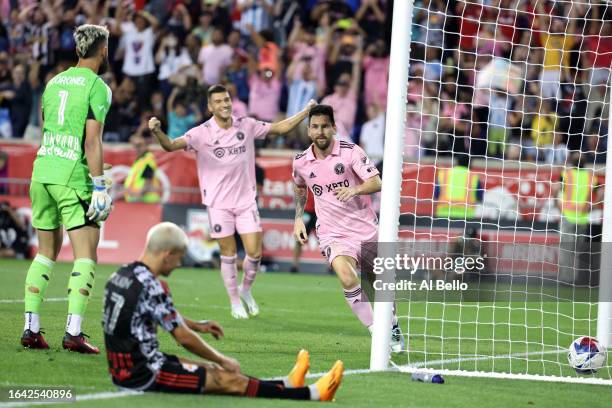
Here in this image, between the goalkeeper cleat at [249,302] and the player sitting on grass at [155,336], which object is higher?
the player sitting on grass at [155,336]

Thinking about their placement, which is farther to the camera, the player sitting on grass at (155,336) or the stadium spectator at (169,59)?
the stadium spectator at (169,59)

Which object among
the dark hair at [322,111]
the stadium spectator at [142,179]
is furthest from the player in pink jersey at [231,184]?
the stadium spectator at [142,179]

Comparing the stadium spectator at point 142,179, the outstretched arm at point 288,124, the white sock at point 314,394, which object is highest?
the outstretched arm at point 288,124

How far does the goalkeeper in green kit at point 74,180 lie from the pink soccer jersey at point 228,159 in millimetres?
3907

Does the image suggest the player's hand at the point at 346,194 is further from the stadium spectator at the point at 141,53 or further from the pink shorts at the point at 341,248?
the stadium spectator at the point at 141,53

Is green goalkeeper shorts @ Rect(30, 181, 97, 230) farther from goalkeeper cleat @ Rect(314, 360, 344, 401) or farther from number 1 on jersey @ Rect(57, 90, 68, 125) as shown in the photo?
goalkeeper cleat @ Rect(314, 360, 344, 401)

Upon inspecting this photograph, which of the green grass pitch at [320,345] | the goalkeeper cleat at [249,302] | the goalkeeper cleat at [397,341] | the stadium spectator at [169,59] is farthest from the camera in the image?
the stadium spectator at [169,59]

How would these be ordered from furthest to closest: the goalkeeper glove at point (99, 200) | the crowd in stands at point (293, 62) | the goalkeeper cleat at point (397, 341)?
the crowd in stands at point (293, 62) → the goalkeeper cleat at point (397, 341) → the goalkeeper glove at point (99, 200)

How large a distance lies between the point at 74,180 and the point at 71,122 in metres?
0.47

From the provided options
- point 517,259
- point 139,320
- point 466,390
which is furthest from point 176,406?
point 517,259

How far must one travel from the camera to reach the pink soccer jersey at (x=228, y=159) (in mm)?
12578

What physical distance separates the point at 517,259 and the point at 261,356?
9.30 metres

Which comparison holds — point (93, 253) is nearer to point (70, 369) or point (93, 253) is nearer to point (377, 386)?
point (70, 369)

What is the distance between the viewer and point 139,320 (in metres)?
6.41
